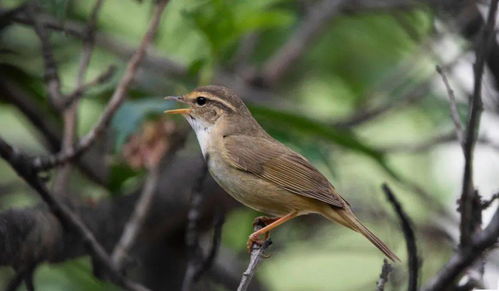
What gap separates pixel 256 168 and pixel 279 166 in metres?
0.15

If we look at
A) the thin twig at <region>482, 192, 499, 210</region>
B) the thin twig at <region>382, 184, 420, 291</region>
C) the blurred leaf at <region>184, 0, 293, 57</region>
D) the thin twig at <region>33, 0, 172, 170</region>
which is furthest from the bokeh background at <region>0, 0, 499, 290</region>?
the thin twig at <region>382, 184, 420, 291</region>

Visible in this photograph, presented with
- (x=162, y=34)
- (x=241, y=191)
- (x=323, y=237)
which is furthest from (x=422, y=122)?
(x=241, y=191)

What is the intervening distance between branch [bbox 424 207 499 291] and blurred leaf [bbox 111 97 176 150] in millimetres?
2133

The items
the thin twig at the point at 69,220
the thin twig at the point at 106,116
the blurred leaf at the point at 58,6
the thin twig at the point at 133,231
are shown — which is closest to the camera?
the thin twig at the point at 69,220

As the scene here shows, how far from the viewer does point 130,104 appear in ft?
13.2

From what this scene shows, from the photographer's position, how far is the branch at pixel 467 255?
6.13ft

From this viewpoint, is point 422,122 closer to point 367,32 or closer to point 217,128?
point 367,32

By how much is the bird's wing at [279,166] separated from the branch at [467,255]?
1701 mm

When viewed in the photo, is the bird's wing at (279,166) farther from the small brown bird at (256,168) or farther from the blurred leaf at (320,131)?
the blurred leaf at (320,131)

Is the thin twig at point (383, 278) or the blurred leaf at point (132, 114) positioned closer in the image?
the thin twig at point (383, 278)

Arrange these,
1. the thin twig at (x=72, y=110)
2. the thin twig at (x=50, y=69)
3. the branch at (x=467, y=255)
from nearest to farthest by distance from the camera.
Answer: the branch at (x=467, y=255) → the thin twig at (x=50, y=69) → the thin twig at (x=72, y=110)

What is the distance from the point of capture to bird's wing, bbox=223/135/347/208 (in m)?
3.75

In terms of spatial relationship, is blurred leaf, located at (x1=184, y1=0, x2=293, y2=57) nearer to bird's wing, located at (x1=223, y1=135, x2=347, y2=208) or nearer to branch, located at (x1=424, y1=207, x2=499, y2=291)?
bird's wing, located at (x1=223, y1=135, x2=347, y2=208)

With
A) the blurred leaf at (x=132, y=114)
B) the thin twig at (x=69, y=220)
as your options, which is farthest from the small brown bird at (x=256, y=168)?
the thin twig at (x=69, y=220)
